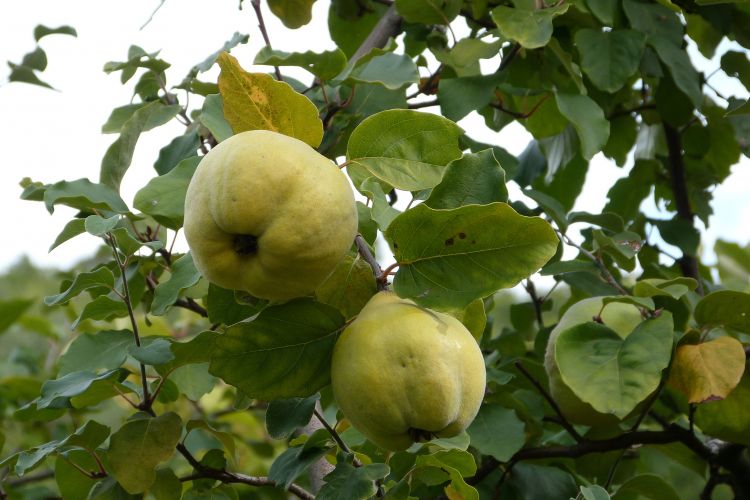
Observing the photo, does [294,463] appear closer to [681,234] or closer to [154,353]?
[154,353]

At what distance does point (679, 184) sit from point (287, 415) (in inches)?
55.9

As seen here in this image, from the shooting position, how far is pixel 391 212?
3.64 feet

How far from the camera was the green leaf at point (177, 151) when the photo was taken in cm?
160

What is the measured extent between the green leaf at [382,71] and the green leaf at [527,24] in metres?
0.20

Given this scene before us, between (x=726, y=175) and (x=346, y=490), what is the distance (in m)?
1.67

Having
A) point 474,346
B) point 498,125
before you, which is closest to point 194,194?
point 474,346

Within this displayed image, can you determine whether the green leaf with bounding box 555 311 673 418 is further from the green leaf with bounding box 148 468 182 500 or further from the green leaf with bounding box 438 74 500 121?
the green leaf with bounding box 148 468 182 500

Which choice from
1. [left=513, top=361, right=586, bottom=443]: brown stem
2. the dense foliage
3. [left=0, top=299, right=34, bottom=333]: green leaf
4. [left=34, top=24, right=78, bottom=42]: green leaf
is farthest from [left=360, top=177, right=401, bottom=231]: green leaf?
[left=0, top=299, right=34, bottom=333]: green leaf

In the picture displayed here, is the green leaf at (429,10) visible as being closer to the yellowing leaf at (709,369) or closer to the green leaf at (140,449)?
the yellowing leaf at (709,369)

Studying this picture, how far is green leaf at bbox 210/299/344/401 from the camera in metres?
1.11

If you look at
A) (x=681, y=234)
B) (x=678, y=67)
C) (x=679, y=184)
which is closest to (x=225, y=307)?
(x=678, y=67)

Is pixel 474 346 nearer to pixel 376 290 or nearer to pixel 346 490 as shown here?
pixel 376 290

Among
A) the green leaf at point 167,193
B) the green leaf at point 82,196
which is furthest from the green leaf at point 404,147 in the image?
the green leaf at point 82,196

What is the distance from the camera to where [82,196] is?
143 cm
